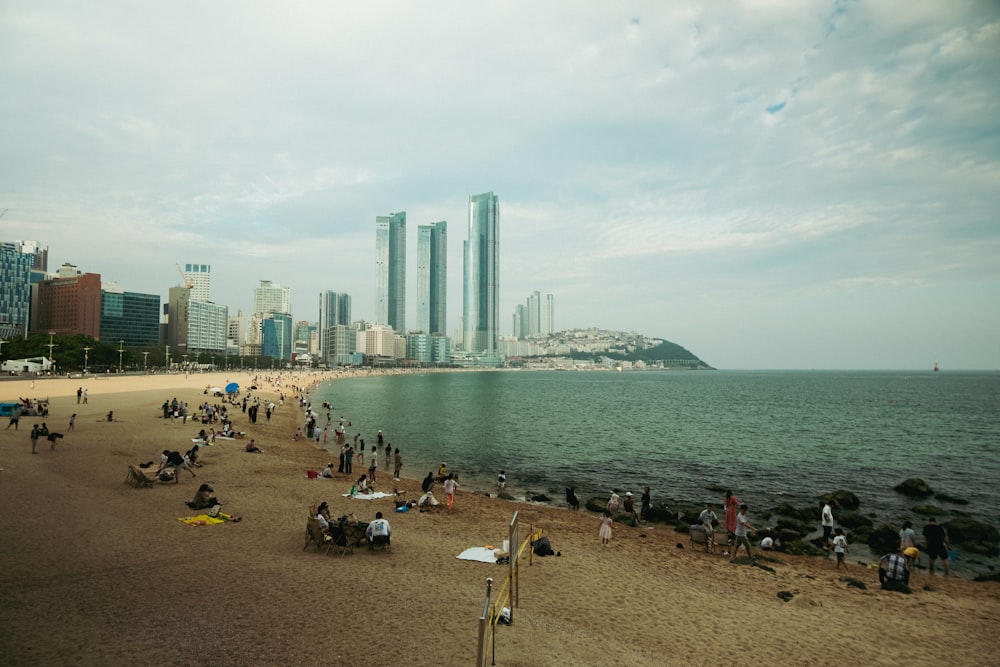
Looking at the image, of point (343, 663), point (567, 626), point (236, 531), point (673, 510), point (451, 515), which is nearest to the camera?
point (343, 663)

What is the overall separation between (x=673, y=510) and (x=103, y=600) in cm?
1948

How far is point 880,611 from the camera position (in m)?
11.8

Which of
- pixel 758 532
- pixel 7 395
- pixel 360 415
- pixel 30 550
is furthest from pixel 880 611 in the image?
pixel 7 395

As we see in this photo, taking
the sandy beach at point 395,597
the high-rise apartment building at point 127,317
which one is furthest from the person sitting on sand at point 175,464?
the high-rise apartment building at point 127,317

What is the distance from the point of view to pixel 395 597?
33.0 ft

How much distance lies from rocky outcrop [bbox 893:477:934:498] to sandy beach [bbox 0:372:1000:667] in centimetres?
1398

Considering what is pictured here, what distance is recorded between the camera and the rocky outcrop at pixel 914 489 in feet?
86.7

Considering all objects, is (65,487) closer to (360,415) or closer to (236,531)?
(236,531)

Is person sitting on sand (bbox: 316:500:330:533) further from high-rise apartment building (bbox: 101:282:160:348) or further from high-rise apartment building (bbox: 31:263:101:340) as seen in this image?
high-rise apartment building (bbox: 101:282:160:348)

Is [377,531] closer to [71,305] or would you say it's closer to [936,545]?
[936,545]

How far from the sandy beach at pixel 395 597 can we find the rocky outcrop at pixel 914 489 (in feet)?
45.9

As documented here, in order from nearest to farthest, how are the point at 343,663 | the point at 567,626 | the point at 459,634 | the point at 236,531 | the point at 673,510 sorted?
the point at 343,663 < the point at 459,634 < the point at 567,626 < the point at 236,531 < the point at 673,510

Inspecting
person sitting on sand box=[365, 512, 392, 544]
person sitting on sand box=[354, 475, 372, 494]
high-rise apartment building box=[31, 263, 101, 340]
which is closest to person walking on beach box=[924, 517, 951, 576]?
person sitting on sand box=[365, 512, 392, 544]

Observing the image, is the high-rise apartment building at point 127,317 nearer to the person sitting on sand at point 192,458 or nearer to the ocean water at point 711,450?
the ocean water at point 711,450
